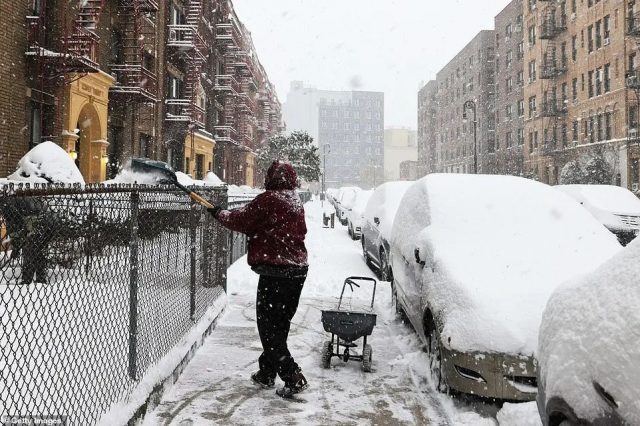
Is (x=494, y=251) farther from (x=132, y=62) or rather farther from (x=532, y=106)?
(x=532, y=106)

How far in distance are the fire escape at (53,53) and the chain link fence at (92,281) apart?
34.9 ft

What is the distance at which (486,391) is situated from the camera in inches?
161

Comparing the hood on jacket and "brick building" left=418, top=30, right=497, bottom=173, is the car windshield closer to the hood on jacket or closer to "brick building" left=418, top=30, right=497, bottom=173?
the hood on jacket

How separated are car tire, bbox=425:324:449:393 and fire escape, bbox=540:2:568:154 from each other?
42403 mm

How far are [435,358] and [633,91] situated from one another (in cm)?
3514

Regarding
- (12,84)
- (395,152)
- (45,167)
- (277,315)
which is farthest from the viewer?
(395,152)

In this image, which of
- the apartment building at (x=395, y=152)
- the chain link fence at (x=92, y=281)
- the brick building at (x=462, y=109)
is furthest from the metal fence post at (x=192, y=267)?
the apartment building at (x=395, y=152)

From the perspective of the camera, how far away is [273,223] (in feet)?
15.0

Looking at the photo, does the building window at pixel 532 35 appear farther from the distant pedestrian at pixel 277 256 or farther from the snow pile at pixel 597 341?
the snow pile at pixel 597 341

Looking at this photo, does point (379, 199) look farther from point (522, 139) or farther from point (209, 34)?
point (522, 139)

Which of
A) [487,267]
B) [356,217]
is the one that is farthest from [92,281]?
[356,217]

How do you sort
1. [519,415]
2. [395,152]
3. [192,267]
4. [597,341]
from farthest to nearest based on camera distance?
[395,152], [192,267], [519,415], [597,341]

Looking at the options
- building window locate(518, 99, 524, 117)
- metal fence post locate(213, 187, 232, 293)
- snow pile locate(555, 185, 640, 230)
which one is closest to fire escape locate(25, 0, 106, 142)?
metal fence post locate(213, 187, 232, 293)

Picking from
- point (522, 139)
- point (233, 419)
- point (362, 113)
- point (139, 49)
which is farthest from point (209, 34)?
point (362, 113)
